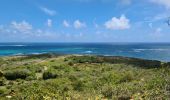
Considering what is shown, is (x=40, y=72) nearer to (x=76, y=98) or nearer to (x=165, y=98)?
(x=76, y=98)

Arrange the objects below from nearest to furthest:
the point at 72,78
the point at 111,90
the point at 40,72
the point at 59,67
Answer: the point at 111,90, the point at 72,78, the point at 40,72, the point at 59,67

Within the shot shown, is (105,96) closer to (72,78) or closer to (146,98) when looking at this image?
(146,98)

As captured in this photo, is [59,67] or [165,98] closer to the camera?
[165,98]

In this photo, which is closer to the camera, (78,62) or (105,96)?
(105,96)

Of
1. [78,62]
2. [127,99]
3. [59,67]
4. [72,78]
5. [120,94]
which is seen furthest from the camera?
[78,62]

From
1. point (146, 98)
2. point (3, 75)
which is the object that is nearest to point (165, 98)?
point (146, 98)

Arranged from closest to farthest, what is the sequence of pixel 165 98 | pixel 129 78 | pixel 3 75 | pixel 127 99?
pixel 165 98, pixel 127 99, pixel 129 78, pixel 3 75

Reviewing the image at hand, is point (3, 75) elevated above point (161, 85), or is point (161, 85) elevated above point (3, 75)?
point (161, 85)

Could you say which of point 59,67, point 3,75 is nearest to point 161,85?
point 3,75

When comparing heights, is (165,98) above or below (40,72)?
above
